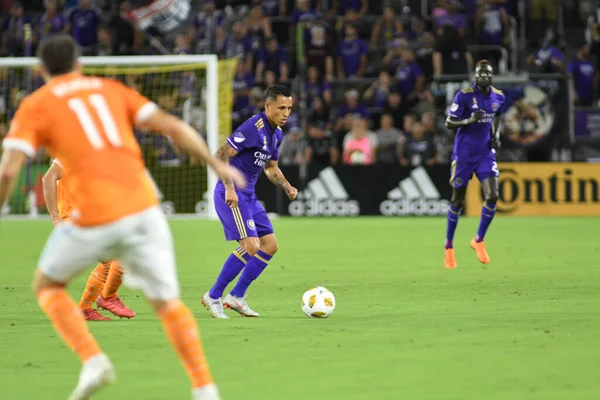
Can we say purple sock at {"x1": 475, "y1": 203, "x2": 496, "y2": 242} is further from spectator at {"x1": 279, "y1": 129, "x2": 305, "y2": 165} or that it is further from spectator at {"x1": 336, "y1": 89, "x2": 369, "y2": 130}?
spectator at {"x1": 336, "y1": 89, "x2": 369, "y2": 130}

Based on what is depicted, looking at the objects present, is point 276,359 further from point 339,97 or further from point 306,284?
point 339,97

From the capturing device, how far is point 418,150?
25.1 m

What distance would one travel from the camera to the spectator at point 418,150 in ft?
82.3

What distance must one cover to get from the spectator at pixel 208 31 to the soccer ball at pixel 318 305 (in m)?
18.2

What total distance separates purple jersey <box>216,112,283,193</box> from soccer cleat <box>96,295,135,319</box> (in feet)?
4.44

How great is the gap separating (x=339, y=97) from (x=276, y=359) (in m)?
19.9

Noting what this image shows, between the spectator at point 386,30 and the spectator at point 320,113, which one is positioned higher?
the spectator at point 386,30

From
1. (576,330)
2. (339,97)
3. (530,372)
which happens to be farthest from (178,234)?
(530,372)

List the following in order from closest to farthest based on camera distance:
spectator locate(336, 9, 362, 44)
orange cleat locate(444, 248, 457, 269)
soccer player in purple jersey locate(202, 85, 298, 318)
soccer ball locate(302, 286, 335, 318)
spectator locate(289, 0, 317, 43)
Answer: soccer ball locate(302, 286, 335, 318) < soccer player in purple jersey locate(202, 85, 298, 318) < orange cleat locate(444, 248, 457, 269) < spectator locate(289, 0, 317, 43) < spectator locate(336, 9, 362, 44)

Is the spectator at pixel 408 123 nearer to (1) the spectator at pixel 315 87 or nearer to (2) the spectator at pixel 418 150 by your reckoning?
(2) the spectator at pixel 418 150

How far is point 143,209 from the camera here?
5.68 metres

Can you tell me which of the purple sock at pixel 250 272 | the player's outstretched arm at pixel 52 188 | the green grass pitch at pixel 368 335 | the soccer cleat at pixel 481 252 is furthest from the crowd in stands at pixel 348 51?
the player's outstretched arm at pixel 52 188

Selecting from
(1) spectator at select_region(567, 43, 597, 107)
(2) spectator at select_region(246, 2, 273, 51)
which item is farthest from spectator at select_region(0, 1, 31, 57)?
(1) spectator at select_region(567, 43, 597, 107)

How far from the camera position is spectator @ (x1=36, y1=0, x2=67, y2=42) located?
27.4 m
